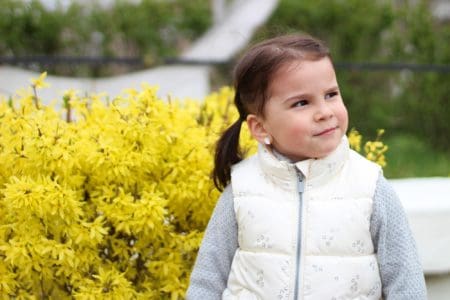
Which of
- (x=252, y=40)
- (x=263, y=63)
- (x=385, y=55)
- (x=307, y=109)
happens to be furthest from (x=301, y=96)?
(x=385, y=55)

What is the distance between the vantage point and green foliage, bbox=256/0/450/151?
7.98m

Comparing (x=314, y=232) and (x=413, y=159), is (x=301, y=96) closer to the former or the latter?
(x=314, y=232)

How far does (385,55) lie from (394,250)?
6430mm

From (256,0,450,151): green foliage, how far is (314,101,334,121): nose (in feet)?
18.0

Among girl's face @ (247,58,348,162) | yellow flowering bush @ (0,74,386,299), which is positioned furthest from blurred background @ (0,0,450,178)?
girl's face @ (247,58,348,162)

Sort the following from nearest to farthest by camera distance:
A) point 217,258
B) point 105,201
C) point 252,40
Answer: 1. point 217,258
2. point 105,201
3. point 252,40

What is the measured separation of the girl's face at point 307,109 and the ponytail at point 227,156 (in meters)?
0.26

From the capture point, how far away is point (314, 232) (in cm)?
233

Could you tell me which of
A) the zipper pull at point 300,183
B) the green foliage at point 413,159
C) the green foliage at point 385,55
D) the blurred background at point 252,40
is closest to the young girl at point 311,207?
the zipper pull at point 300,183

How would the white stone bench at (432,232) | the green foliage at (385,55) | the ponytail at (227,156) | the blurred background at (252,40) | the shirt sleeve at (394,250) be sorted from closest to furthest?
the shirt sleeve at (394,250)
the ponytail at (227,156)
the white stone bench at (432,232)
the blurred background at (252,40)
the green foliage at (385,55)

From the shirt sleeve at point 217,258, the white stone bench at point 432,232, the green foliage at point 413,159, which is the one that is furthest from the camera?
the green foliage at point 413,159

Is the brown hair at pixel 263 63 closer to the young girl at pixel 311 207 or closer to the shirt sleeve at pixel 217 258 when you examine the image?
the young girl at pixel 311 207

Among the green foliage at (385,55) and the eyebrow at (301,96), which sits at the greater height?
the eyebrow at (301,96)

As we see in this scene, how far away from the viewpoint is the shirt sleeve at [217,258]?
2.49 m
